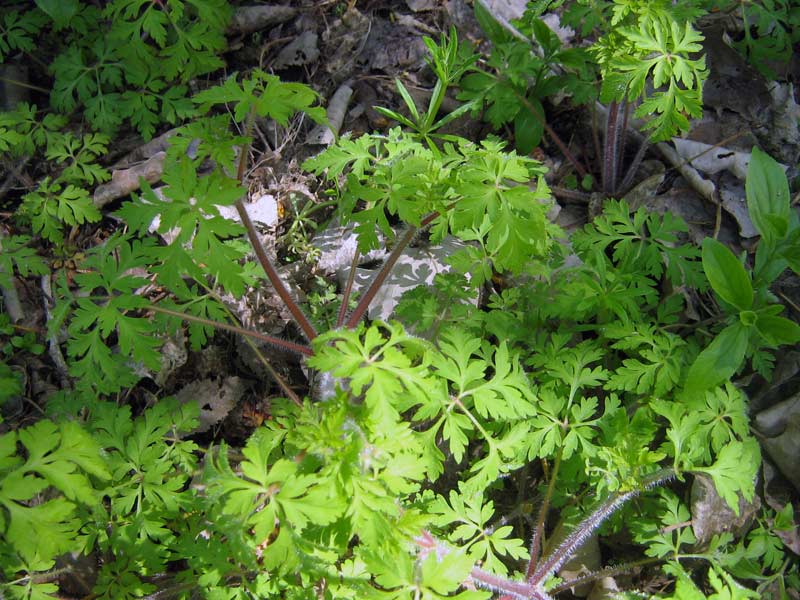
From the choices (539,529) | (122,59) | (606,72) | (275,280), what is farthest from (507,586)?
(122,59)

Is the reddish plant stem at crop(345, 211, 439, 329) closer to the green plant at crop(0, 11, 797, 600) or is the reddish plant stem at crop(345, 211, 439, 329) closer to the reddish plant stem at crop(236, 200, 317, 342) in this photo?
the green plant at crop(0, 11, 797, 600)

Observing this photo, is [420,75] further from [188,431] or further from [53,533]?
[53,533]

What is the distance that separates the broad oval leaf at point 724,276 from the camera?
2.67 metres

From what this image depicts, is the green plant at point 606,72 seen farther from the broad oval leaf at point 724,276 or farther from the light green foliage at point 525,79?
the broad oval leaf at point 724,276

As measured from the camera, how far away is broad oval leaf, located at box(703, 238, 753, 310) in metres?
2.67

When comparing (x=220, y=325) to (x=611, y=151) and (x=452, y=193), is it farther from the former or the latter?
(x=611, y=151)

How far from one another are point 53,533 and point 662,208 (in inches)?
136

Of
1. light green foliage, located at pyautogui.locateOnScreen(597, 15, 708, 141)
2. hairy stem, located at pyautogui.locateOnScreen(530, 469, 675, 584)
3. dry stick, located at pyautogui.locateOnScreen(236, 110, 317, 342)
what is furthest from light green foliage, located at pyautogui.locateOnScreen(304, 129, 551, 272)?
hairy stem, located at pyautogui.locateOnScreen(530, 469, 675, 584)

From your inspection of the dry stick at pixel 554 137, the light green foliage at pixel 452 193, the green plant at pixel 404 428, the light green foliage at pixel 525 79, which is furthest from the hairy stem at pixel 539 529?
the light green foliage at pixel 525 79

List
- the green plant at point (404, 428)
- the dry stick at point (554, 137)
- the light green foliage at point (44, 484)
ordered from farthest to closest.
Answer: the dry stick at point (554, 137) < the green plant at point (404, 428) < the light green foliage at point (44, 484)

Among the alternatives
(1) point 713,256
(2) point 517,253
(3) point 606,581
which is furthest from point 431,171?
(3) point 606,581

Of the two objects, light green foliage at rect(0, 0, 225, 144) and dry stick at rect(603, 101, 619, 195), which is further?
light green foliage at rect(0, 0, 225, 144)

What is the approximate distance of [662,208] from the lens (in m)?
3.52

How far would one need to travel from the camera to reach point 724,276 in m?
2.69
